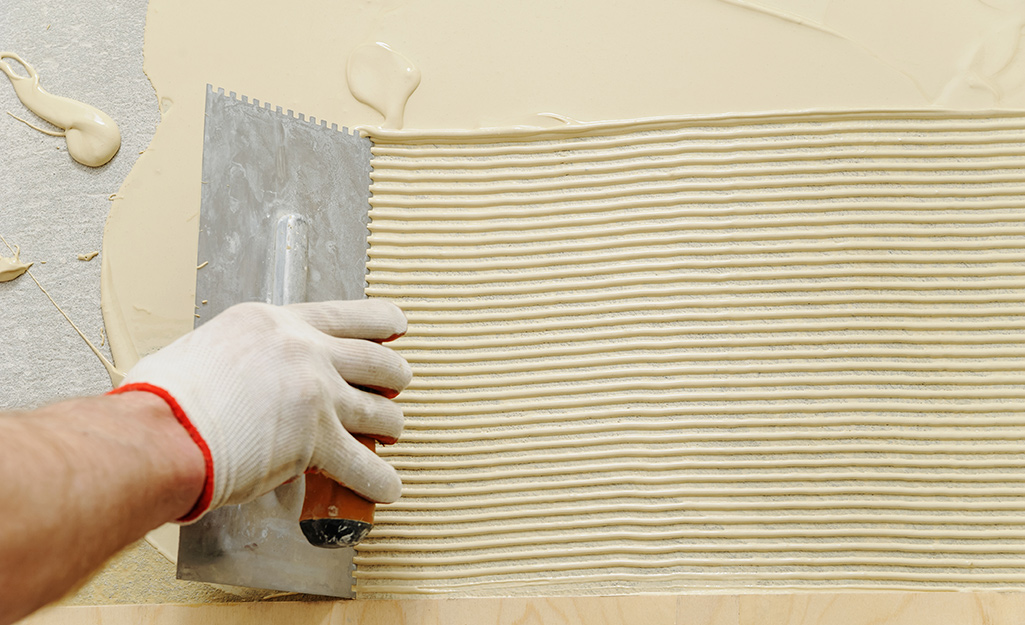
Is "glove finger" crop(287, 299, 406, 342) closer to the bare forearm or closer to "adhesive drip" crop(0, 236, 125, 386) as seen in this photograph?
the bare forearm

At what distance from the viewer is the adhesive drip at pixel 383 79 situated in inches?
47.9

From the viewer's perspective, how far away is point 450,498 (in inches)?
41.9

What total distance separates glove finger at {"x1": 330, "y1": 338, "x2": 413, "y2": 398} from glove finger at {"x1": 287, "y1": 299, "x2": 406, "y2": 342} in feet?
0.05

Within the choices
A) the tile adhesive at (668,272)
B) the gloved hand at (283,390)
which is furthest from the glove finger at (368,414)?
the tile adhesive at (668,272)

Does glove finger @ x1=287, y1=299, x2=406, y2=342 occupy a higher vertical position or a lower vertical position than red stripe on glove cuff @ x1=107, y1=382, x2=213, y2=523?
higher

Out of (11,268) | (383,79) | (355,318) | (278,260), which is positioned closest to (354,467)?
(355,318)

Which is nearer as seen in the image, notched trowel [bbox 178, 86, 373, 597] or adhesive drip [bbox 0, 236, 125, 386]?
notched trowel [bbox 178, 86, 373, 597]

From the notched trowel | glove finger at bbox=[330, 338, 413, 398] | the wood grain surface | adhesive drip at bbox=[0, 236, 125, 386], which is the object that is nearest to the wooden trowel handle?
the notched trowel

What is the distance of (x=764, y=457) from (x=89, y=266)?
115 cm

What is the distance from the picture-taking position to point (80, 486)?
52cm

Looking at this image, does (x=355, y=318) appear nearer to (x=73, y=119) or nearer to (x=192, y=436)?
(x=192, y=436)

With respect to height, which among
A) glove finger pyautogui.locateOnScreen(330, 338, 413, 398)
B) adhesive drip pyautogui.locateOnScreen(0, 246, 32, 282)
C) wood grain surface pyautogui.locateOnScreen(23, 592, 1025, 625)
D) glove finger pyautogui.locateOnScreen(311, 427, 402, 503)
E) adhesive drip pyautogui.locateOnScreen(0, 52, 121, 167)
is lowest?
wood grain surface pyautogui.locateOnScreen(23, 592, 1025, 625)

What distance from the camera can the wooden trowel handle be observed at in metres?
0.85

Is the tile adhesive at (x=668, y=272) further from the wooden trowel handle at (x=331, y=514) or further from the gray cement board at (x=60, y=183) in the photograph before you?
the wooden trowel handle at (x=331, y=514)
